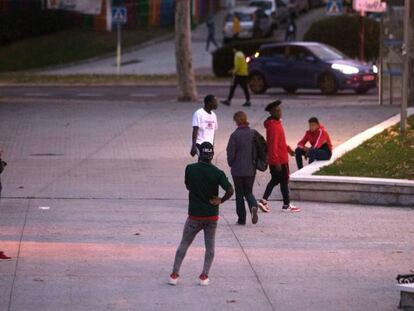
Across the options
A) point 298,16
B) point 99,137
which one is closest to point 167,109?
point 99,137

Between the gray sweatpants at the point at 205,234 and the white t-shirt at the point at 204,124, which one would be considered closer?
the gray sweatpants at the point at 205,234

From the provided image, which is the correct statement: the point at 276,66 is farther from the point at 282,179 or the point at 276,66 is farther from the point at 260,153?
the point at 260,153

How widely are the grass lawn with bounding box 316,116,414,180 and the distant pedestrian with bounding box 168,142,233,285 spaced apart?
662 cm

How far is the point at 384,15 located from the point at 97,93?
9.23 meters

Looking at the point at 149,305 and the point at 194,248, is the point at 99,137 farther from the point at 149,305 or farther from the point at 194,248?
the point at 149,305

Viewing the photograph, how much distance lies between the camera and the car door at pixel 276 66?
36.6 m

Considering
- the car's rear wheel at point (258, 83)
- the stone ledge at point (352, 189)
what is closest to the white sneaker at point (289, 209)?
the stone ledge at point (352, 189)

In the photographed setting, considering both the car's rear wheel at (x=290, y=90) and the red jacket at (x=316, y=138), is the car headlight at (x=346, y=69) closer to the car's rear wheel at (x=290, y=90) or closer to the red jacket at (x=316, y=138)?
the car's rear wheel at (x=290, y=90)

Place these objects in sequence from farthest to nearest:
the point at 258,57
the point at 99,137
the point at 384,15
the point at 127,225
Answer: the point at 258,57 → the point at 384,15 → the point at 99,137 → the point at 127,225

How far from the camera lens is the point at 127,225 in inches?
601

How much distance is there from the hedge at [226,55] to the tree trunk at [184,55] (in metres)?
9.68

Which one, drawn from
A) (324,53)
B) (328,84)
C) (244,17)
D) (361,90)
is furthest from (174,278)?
(244,17)

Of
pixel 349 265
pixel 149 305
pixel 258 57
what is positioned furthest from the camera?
pixel 258 57

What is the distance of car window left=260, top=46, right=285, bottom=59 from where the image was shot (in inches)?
1460
